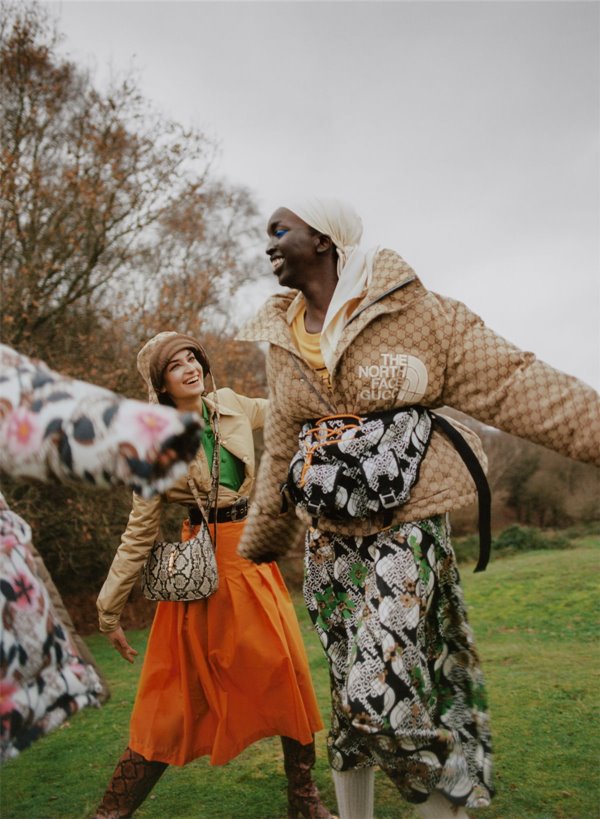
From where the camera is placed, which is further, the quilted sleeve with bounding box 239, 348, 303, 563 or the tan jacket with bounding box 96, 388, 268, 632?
the tan jacket with bounding box 96, 388, 268, 632

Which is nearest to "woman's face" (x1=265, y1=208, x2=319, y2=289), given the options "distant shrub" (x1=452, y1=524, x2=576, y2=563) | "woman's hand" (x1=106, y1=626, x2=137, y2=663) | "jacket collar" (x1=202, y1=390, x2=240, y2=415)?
"jacket collar" (x1=202, y1=390, x2=240, y2=415)

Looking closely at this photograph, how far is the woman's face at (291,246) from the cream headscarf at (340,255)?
0.10ft

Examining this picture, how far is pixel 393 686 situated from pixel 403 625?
186 millimetres

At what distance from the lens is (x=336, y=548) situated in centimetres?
273

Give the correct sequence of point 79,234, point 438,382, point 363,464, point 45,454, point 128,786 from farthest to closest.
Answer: point 79,234, point 128,786, point 438,382, point 363,464, point 45,454

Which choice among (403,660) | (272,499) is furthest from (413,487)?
(272,499)

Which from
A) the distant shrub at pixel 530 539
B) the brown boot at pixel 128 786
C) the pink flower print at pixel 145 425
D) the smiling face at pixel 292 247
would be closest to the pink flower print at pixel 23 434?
the pink flower print at pixel 145 425

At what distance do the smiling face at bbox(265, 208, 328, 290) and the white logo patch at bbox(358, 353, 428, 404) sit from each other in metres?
0.52

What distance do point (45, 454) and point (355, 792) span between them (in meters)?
1.86

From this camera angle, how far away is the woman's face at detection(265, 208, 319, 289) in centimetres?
286

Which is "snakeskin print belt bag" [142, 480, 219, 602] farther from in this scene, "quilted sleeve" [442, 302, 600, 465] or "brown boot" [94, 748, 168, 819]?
A: "quilted sleeve" [442, 302, 600, 465]

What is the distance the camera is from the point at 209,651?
3330 millimetres

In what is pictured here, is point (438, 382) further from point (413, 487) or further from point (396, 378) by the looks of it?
point (413, 487)

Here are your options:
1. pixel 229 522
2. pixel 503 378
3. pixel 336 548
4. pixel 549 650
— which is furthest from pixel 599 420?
pixel 549 650
